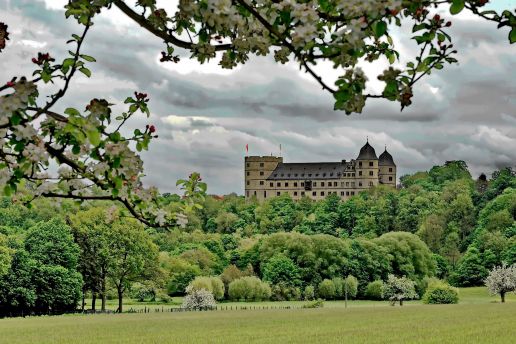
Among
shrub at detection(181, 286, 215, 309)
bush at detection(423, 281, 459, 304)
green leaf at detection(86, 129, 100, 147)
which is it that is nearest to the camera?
green leaf at detection(86, 129, 100, 147)

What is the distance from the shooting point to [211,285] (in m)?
85.0

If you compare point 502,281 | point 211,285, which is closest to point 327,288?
point 211,285

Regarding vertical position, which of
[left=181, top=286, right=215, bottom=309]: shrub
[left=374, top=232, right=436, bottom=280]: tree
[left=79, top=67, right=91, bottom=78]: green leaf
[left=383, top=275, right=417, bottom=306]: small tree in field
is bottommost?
[left=181, top=286, right=215, bottom=309]: shrub

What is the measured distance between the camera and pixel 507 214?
13125cm

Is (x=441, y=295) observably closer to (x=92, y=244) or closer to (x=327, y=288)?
(x=327, y=288)

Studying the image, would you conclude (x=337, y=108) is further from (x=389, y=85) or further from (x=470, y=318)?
(x=470, y=318)

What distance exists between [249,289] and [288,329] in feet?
147

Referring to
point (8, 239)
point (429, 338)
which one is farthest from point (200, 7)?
point (8, 239)

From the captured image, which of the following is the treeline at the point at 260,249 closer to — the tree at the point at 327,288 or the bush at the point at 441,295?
the tree at the point at 327,288

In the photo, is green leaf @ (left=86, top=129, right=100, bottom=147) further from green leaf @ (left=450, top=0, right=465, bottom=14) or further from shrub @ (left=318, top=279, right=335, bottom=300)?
shrub @ (left=318, top=279, right=335, bottom=300)

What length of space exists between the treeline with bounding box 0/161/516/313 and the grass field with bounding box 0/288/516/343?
330 inches

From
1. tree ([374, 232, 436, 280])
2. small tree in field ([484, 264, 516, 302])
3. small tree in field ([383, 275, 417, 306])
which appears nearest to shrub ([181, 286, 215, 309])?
small tree in field ([383, 275, 417, 306])

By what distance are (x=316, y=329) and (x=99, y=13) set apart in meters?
40.7

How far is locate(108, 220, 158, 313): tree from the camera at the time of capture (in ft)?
228
